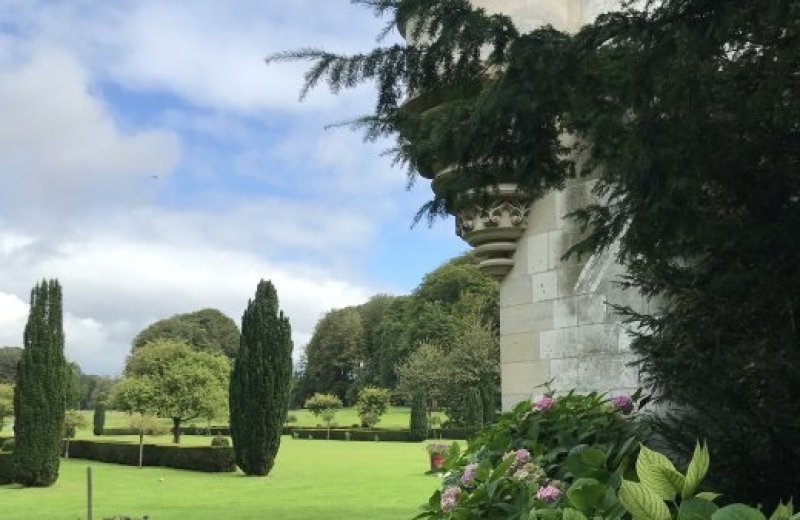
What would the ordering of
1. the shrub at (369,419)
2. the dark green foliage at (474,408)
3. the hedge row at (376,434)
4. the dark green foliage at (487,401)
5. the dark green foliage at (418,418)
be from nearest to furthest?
the dark green foliage at (474,408) → the dark green foliage at (418,418) → the dark green foliage at (487,401) → the hedge row at (376,434) → the shrub at (369,419)

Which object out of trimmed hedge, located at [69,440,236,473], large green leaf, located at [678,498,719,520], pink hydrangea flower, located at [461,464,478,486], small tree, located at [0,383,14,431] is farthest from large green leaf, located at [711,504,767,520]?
small tree, located at [0,383,14,431]

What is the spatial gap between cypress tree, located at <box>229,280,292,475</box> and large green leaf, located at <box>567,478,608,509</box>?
18200 mm

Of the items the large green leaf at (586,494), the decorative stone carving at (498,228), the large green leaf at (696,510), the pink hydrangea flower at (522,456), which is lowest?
the large green leaf at (586,494)

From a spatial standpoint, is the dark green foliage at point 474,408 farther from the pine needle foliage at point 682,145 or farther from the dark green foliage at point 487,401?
the pine needle foliage at point 682,145

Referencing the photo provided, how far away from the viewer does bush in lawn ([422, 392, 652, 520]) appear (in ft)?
10.5

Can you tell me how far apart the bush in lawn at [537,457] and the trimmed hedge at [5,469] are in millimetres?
18341

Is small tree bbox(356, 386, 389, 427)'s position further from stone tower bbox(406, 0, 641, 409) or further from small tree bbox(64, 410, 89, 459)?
stone tower bbox(406, 0, 641, 409)

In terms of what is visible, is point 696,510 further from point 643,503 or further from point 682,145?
point 682,145

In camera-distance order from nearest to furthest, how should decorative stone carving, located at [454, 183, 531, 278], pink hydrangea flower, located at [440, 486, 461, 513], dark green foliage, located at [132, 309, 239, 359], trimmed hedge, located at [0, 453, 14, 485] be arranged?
pink hydrangea flower, located at [440, 486, 461, 513], decorative stone carving, located at [454, 183, 531, 278], trimmed hedge, located at [0, 453, 14, 485], dark green foliage, located at [132, 309, 239, 359]

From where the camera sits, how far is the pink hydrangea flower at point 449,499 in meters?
3.50

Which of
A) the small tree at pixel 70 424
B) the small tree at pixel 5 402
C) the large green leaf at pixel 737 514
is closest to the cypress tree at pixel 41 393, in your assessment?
the small tree at pixel 70 424

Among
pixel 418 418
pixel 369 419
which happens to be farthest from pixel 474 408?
pixel 369 419

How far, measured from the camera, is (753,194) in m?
3.03

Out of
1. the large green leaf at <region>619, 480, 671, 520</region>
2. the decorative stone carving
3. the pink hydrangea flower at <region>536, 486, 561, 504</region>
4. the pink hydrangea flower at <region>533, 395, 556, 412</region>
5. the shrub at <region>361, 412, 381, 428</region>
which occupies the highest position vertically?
the decorative stone carving
